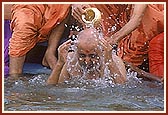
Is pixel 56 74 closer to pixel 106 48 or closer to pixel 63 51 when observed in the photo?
pixel 63 51

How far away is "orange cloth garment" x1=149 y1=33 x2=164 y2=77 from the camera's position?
10.2 ft

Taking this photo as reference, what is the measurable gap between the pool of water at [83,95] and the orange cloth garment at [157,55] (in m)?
0.14

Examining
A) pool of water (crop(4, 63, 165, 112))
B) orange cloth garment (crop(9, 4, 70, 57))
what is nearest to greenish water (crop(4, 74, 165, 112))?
pool of water (crop(4, 63, 165, 112))

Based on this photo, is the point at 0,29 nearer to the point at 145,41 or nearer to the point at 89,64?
the point at 89,64

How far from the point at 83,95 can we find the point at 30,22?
59cm

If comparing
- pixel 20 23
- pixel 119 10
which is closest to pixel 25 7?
pixel 20 23

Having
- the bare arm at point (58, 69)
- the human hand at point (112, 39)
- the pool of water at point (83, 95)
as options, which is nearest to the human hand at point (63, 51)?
the bare arm at point (58, 69)

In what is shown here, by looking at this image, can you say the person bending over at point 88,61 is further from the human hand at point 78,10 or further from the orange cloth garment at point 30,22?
the orange cloth garment at point 30,22

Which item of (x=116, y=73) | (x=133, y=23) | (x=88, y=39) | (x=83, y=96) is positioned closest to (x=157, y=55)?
(x=133, y=23)

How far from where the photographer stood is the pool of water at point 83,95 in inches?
102

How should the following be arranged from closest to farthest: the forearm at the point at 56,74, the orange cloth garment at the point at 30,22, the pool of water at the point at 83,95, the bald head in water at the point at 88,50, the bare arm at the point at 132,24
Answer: the pool of water at the point at 83,95 < the bald head in water at the point at 88,50 < the forearm at the point at 56,74 < the bare arm at the point at 132,24 < the orange cloth garment at the point at 30,22

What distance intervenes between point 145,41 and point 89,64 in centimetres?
51

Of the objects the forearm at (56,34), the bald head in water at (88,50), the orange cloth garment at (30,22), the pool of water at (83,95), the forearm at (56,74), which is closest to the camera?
the pool of water at (83,95)

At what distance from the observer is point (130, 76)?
3.03m
